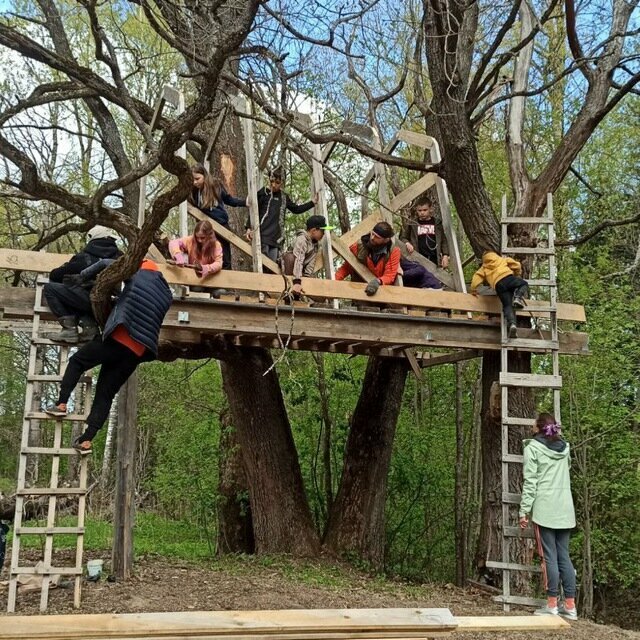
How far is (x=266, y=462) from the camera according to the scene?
1023cm

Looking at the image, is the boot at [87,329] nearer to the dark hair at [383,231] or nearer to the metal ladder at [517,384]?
the dark hair at [383,231]

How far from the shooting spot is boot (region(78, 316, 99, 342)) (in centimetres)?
664

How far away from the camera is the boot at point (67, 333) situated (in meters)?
6.56

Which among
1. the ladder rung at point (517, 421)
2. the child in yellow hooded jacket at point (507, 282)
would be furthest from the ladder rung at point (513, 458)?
the child in yellow hooded jacket at point (507, 282)

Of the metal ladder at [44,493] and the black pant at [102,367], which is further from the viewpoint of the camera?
the metal ladder at [44,493]

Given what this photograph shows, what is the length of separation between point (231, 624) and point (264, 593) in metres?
3.57

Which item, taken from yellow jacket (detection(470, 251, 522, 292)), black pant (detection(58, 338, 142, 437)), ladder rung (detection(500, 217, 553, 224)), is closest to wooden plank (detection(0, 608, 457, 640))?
black pant (detection(58, 338, 142, 437))

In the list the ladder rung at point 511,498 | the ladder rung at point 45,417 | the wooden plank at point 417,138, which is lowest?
the ladder rung at point 511,498

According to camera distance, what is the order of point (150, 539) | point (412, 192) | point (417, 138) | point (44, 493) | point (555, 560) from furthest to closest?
point (150, 539), point (417, 138), point (412, 192), point (555, 560), point (44, 493)

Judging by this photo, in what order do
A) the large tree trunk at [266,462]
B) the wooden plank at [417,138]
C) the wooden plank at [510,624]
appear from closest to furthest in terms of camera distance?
the wooden plank at [510,624] < the wooden plank at [417,138] < the large tree trunk at [266,462]

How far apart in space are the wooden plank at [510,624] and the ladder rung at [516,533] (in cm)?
160

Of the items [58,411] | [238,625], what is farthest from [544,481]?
[58,411]

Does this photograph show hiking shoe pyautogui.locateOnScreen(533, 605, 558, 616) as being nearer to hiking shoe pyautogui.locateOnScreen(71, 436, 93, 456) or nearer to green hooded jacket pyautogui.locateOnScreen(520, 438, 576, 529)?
green hooded jacket pyautogui.locateOnScreen(520, 438, 576, 529)

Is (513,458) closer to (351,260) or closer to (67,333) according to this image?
(351,260)
